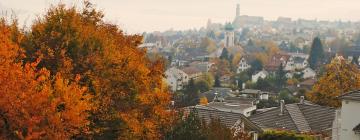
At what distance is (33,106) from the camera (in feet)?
57.3

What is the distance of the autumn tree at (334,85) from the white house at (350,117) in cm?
2017

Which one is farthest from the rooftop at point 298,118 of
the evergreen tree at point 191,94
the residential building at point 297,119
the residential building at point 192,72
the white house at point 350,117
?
the residential building at point 192,72

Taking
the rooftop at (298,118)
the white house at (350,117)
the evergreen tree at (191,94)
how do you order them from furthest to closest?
the evergreen tree at (191,94), the rooftop at (298,118), the white house at (350,117)

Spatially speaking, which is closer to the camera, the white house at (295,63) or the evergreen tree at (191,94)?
the evergreen tree at (191,94)

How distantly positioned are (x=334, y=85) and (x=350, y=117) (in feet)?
71.4

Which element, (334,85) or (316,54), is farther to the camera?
(316,54)

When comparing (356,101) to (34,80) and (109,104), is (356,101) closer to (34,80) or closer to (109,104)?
(109,104)

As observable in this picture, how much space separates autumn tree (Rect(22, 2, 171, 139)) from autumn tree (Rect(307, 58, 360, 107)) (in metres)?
23.1

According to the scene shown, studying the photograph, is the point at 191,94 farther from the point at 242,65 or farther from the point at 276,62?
the point at 276,62

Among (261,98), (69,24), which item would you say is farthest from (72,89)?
(261,98)

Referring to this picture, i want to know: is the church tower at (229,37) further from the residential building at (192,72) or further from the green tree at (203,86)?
the green tree at (203,86)

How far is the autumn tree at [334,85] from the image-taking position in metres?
45.2

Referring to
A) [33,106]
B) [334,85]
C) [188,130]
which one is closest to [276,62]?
[334,85]

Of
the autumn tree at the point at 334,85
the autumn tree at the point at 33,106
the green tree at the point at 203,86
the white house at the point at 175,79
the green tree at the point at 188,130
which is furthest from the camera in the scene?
the white house at the point at 175,79
